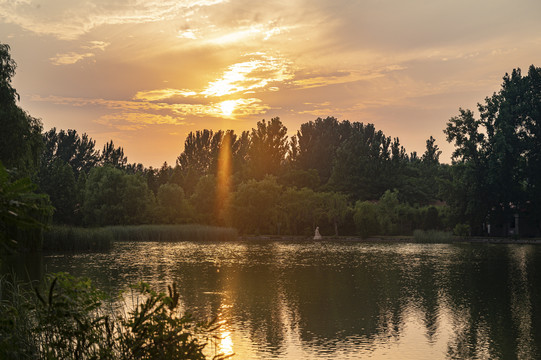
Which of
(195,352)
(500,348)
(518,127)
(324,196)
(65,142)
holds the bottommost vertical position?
(500,348)

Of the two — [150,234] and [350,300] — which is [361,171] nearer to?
[150,234]

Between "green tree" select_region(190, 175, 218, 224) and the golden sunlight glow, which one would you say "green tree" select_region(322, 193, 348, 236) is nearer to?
"green tree" select_region(190, 175, 218, 224)

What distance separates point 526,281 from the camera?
2331 centimetres

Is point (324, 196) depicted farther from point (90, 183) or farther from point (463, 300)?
point (463, 300)

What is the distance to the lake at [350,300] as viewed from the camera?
472 inches

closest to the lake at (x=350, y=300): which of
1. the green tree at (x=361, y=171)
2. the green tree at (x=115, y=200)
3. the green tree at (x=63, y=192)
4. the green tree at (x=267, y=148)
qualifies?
the green tree at (x=63, y=192)

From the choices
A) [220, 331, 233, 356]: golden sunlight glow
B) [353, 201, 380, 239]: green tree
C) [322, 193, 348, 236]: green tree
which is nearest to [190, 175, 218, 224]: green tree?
[322, 193, 348, 236]: green tree

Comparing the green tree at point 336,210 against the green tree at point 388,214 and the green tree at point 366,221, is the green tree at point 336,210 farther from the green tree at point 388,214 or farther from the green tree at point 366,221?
the green tree at point 388,214

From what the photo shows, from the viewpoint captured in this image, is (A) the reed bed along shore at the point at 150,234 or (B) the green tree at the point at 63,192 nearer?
(A) the reed bed along shore at the point at 150,234

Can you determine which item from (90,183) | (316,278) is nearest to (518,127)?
(316,278)

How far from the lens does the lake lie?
472 inches

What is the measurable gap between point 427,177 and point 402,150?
10080 millimetres

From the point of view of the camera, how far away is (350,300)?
18.0 meters

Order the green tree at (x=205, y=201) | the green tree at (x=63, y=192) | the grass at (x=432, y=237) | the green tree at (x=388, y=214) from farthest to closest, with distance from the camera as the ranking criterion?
the green tree at (x=205, y=201), the green tree at (x=388, y=214), the green tree at (x=63, y=192), the grass at (x=432, y=237)
